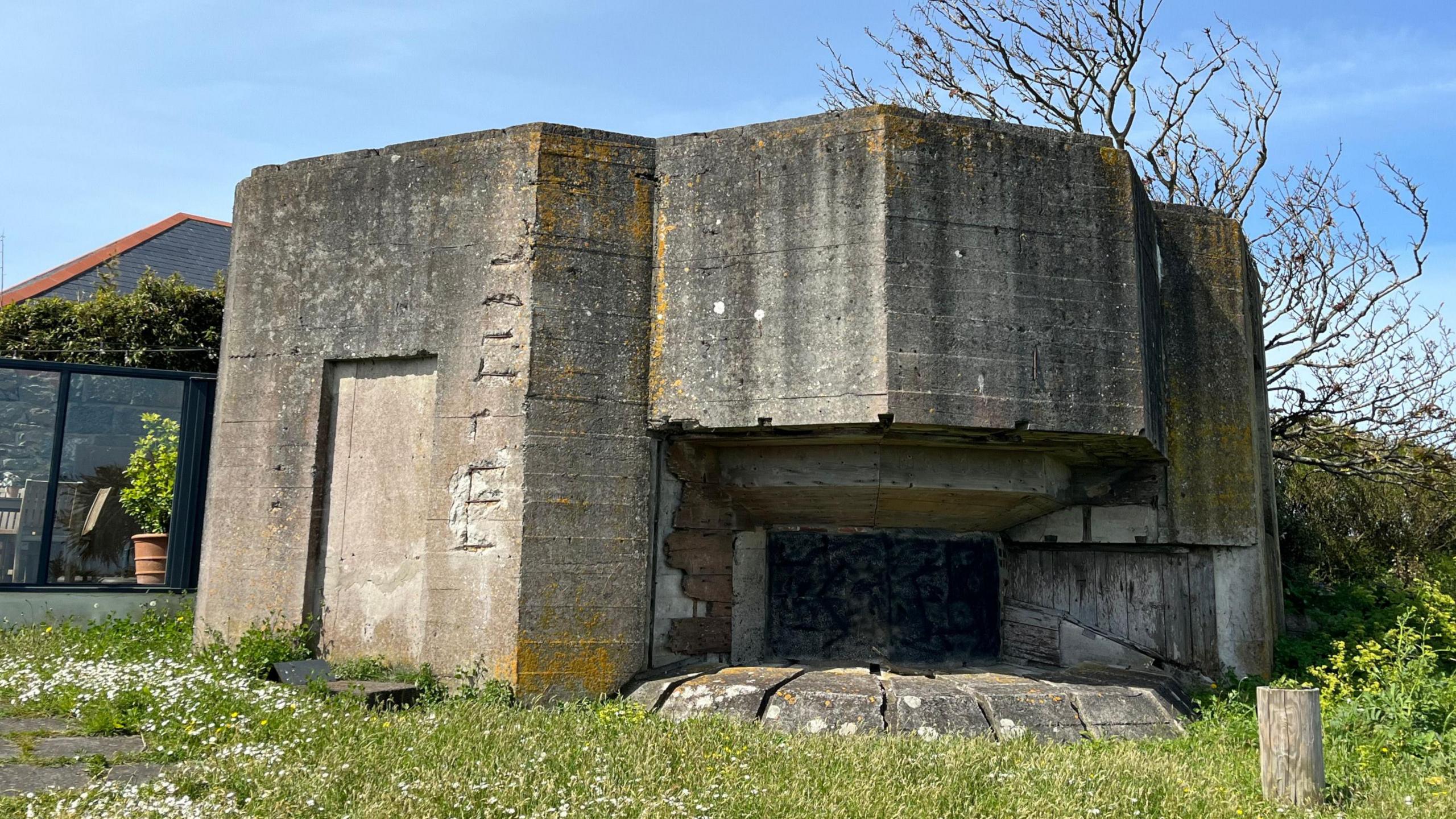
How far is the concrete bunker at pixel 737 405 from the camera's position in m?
6.45

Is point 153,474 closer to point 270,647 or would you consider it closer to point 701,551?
point 270,647

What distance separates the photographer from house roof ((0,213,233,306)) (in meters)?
17.9

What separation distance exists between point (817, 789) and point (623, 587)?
239cm

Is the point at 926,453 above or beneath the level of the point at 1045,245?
beneath

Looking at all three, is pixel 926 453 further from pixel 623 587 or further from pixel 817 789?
pixel 817 789

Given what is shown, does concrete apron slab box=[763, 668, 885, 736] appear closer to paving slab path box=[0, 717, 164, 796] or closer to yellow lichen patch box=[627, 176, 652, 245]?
yellow lichen patch box=[627, 176, 652, 245]

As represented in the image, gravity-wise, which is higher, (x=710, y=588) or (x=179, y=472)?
(x=179, y=472)

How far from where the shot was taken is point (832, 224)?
21.4 feet

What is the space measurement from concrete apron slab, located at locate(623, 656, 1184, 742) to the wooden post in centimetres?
133

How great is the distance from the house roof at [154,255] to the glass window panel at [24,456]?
30.7 ft

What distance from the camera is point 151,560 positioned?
347 inches

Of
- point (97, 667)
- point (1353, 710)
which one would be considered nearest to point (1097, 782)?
point (1353, 710)

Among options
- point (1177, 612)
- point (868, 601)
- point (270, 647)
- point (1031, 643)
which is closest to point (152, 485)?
point (270, 647)

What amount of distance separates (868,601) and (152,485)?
6244mm
